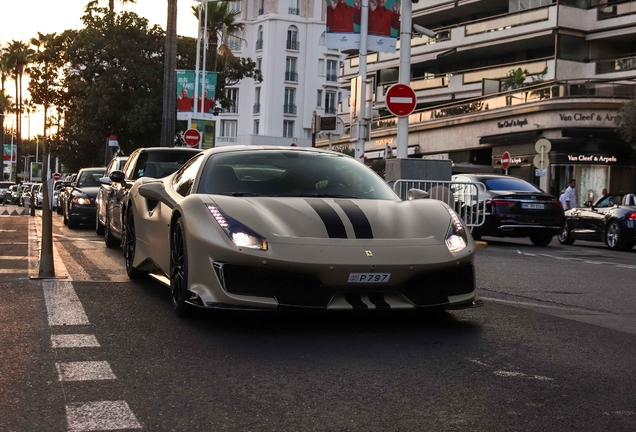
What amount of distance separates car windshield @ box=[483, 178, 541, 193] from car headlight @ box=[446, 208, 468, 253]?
12.8m

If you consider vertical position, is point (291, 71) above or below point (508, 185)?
above

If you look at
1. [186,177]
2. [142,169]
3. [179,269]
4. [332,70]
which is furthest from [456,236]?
[332,70]

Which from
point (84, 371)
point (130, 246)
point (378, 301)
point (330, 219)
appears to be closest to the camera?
point (84, 371)

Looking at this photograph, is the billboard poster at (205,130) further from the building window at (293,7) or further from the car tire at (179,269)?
the building window at (293,7)

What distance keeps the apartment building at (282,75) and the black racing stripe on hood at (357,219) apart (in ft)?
270

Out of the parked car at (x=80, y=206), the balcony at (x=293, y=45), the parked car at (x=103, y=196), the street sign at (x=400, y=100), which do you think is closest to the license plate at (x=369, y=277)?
the parked car at (x=103, y=196)

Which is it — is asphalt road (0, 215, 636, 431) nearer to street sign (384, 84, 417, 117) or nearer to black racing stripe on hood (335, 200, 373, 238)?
black racing stripe on hood (335, 200, 373, 238)

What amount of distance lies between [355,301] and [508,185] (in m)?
13.9

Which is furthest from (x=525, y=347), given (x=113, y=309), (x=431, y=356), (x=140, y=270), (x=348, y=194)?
(x=140, y=270)

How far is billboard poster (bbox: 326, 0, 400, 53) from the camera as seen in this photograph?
2275cm

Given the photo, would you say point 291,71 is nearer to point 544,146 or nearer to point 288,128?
point 288,128

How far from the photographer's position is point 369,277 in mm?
6207

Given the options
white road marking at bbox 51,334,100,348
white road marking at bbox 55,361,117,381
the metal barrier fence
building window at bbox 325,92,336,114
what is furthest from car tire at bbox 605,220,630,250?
building window at bbox 325,92,336,114

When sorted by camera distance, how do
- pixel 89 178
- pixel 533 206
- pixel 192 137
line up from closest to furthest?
pixel 533 206 → pixel 89 178 → pixel 192 137
